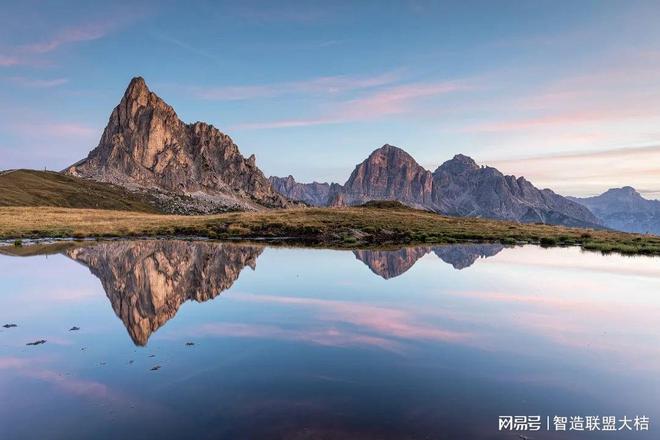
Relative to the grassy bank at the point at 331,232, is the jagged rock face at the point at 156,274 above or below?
below

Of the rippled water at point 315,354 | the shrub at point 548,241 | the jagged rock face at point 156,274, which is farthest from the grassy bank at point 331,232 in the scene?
the rippled water at point 315,354

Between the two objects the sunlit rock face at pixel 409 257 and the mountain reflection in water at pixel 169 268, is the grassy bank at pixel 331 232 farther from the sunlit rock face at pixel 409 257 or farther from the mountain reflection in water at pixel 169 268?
the mountain reflection in water at pixel 169 268

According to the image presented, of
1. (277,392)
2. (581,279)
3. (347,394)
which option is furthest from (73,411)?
(581,279)

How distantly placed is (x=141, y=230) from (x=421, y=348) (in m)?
71.3

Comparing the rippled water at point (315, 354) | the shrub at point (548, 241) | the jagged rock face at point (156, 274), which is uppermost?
the shrub at point (548, 241)

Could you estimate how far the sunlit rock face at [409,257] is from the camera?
4262 cm

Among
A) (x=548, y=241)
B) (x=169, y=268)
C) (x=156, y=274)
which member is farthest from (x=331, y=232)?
(x=156, y=274)

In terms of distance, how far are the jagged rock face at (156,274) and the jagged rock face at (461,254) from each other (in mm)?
21507

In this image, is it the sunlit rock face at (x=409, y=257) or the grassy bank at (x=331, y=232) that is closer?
the sunlit rock face at (x=409, y=257)

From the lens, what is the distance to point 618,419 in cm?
1252

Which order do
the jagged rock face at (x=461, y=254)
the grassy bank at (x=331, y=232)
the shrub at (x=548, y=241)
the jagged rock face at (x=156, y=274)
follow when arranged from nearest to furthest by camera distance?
the jagged rock face at (x=156, y=274) → the jagged rock face at (x=461, y=254) → the grassy bank at (x=331, y=232) → the shrub at (x=548, y=241)

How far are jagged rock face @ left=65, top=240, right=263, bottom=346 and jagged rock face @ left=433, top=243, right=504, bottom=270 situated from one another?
21.5 meters

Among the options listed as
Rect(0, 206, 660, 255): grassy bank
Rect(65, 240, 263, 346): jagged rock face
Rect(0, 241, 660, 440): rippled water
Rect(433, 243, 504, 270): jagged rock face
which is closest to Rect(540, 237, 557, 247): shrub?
Rect(0, 206, 660, 255): grassy bank

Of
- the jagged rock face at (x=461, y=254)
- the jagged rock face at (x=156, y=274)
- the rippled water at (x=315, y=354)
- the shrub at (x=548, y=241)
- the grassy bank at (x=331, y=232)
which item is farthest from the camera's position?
the shrub at (x=548, y=241)
